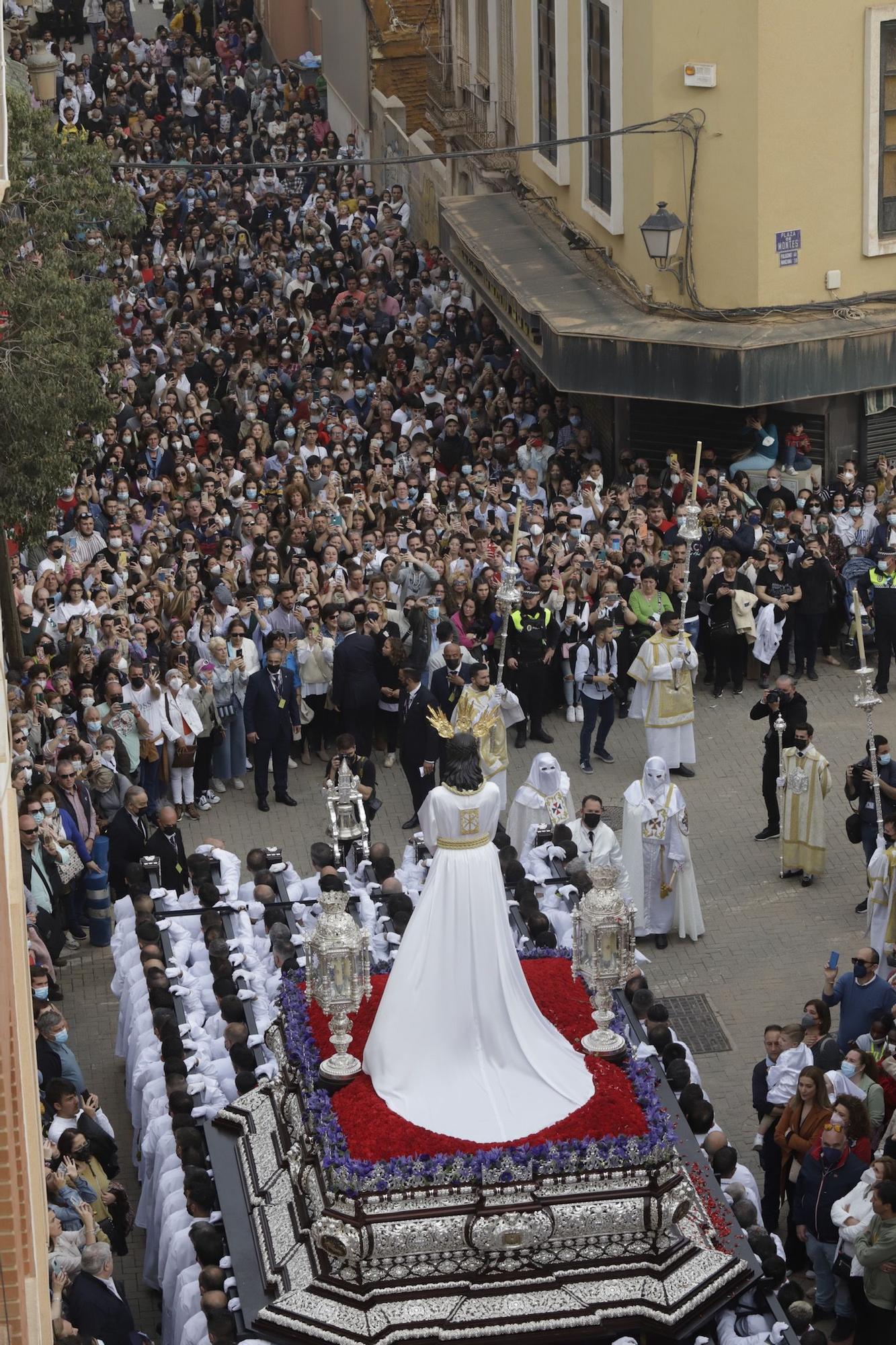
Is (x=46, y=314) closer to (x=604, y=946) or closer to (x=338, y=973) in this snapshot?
(x=338, y=973)

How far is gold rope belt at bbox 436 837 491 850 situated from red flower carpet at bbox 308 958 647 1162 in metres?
1.63

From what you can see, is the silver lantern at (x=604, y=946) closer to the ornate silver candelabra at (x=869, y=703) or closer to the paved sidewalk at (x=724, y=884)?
the paved sidewalk at (x=724, y=884)

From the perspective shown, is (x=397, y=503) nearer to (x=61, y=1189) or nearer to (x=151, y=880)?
(x=151, y=880)

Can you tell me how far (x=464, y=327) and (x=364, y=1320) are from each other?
70.3ft

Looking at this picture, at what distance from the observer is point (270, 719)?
21.8 metres

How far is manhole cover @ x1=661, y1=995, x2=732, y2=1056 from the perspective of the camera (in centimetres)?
1802

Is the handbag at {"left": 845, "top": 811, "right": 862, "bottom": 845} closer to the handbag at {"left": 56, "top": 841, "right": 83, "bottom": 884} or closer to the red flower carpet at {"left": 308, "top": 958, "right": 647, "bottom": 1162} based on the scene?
the red flower carpet at {"left": 308, "top": 958, "right": 647, "bottom": 1162}

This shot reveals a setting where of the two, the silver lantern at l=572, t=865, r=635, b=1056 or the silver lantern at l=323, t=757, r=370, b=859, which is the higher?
the silver lantern at l=323, t=757, r=370, b=859

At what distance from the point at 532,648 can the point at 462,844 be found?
874 centimetres

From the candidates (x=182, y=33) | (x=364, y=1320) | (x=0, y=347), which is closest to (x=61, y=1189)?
(x=364, y=1320)

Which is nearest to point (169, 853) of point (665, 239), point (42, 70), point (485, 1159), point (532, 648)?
point (532, 648)

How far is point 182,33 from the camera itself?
49.2 metres

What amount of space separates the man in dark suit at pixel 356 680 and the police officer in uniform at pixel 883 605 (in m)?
5.19

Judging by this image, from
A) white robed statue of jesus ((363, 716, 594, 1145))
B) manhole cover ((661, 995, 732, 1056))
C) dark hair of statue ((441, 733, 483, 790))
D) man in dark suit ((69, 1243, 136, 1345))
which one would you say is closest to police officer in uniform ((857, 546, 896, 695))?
manhole cover ((661, 995, 732, 1056))
